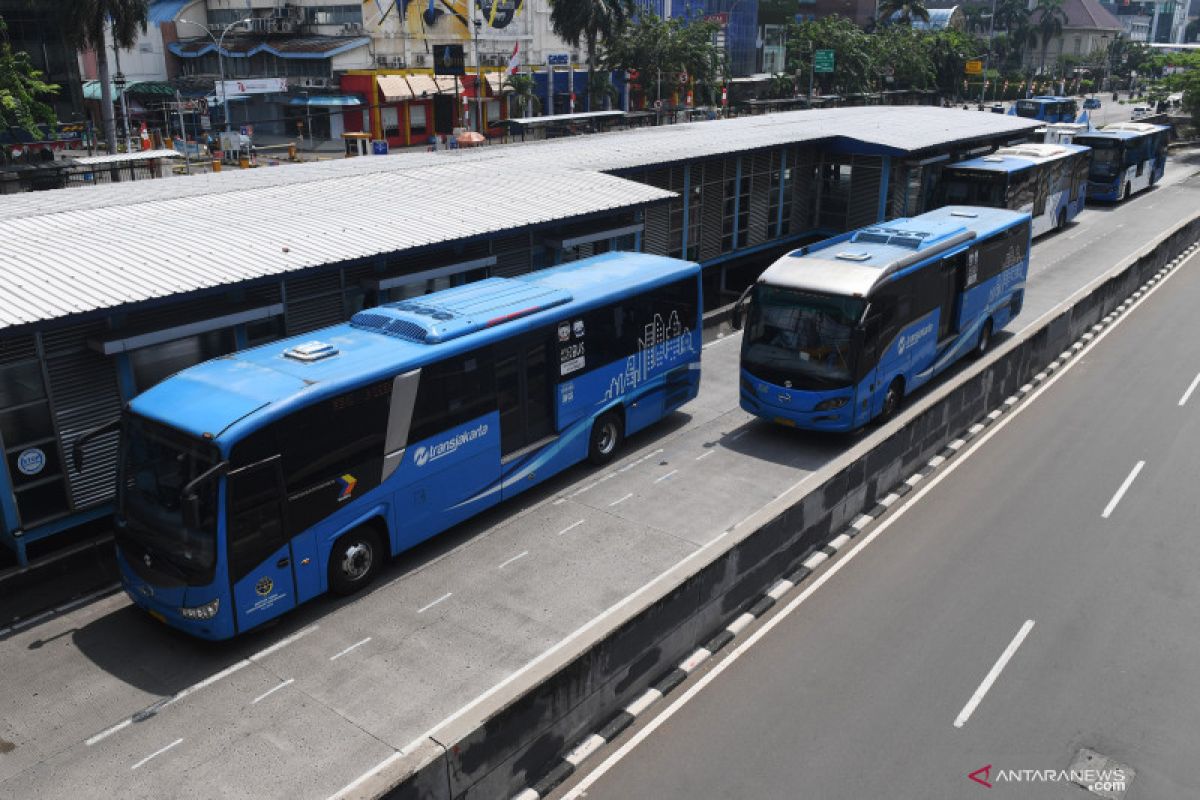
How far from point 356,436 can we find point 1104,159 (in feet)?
152

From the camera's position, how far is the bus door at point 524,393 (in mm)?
15016

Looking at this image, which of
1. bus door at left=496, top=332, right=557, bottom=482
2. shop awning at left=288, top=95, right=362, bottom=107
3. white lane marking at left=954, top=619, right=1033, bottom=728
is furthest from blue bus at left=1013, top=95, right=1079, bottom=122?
white lane marking at left=954, top=619, right=1033, bottom=728

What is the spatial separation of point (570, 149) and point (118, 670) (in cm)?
1971

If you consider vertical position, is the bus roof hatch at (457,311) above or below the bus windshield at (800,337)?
above

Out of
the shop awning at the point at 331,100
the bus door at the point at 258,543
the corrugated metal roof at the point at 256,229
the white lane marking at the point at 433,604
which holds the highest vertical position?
→ the shop awning at the point at 331,100

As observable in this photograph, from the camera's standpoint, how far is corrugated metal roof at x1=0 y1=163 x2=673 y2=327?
1355 centimetres

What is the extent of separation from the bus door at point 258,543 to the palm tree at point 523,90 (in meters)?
66.6

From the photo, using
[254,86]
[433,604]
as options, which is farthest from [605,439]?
[254,86]

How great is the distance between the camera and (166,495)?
37.8 feet

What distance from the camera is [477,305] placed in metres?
15.2

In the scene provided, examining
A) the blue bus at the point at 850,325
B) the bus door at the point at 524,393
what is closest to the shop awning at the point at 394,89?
the blue bus at the point at 850,325

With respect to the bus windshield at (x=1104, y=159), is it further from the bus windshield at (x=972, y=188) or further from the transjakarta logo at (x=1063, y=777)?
the transjakarta logo at (x=1063, y=777)

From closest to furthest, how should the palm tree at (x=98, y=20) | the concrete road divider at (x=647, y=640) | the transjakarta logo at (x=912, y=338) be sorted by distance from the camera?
the concrete road divider at (x=647, y=640)
the transjakarta logo at (x=912, y=338)
the palm tree at (x=98, y=20)

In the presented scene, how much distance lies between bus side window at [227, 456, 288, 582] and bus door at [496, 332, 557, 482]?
162 inches
